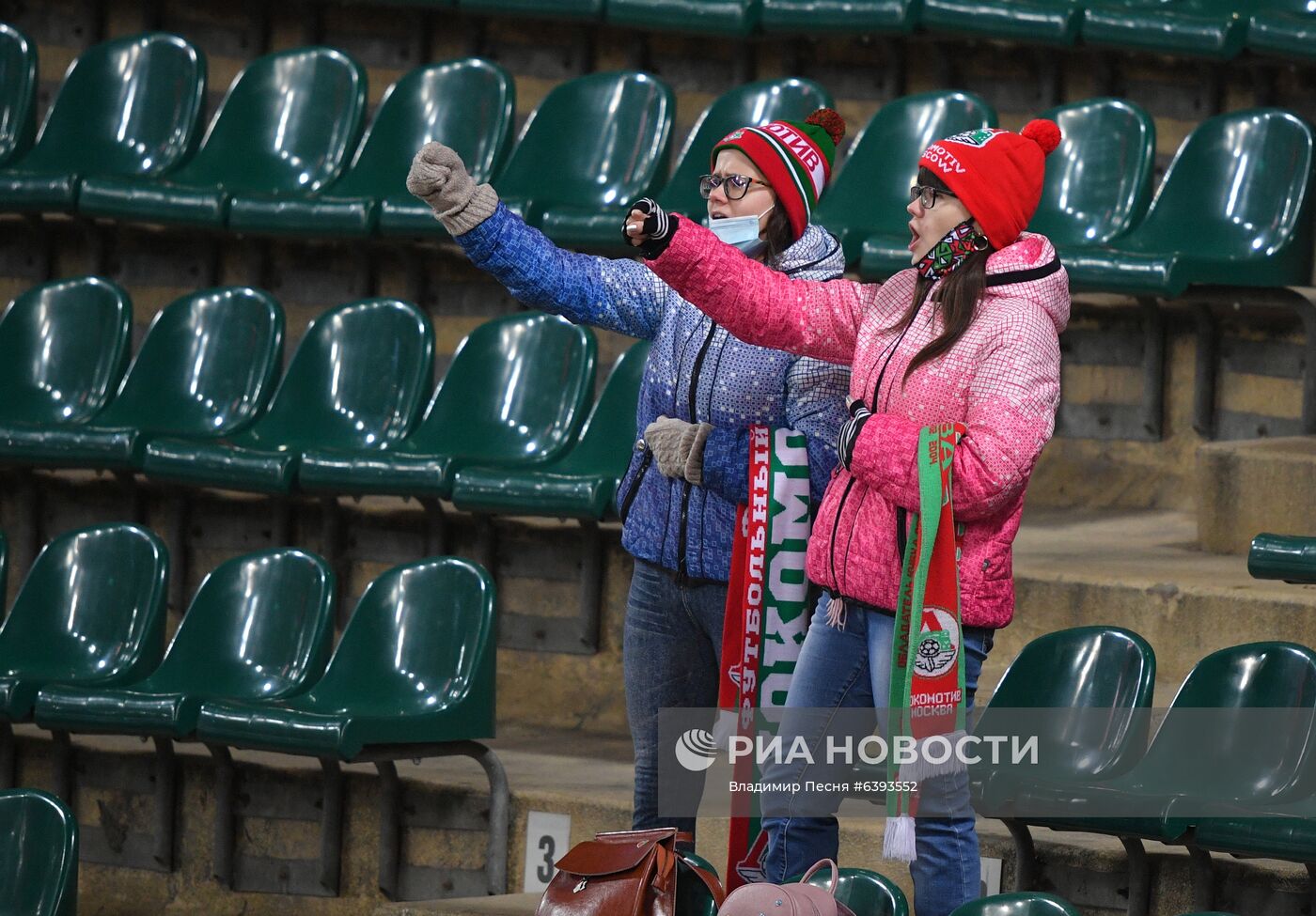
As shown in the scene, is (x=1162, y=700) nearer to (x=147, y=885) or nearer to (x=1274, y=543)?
(x=1274, y=543)

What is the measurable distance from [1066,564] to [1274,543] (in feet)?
1.84

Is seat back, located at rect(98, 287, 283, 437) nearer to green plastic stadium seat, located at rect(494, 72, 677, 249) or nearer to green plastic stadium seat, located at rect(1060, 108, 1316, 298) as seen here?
green plastic stadium seat, located at rect(494, 72, 677, 249)

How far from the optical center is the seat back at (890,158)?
3.98 m

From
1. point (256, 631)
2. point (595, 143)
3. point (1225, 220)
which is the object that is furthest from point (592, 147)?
point (256, 631)

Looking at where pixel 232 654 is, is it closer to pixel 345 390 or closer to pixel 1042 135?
pixel 345 390

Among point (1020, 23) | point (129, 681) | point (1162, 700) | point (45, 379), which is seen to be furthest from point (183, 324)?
point (1162, 700)

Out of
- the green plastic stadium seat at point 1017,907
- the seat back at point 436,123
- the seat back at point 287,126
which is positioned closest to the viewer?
the green plastic stadium seat at point 1017,907

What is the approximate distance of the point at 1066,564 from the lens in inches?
131

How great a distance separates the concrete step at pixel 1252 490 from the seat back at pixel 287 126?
198 cm

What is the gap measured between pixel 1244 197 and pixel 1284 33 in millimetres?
358

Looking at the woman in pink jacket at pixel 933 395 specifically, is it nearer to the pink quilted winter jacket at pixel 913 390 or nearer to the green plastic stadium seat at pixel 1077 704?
the pink quilted winter jacket at pixel 913 390

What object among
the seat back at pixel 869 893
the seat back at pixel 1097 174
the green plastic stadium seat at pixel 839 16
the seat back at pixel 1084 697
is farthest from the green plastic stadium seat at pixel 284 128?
the seat back at pixel 869 893

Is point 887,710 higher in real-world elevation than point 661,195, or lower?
lower

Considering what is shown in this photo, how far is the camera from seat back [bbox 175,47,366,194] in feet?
14.4
